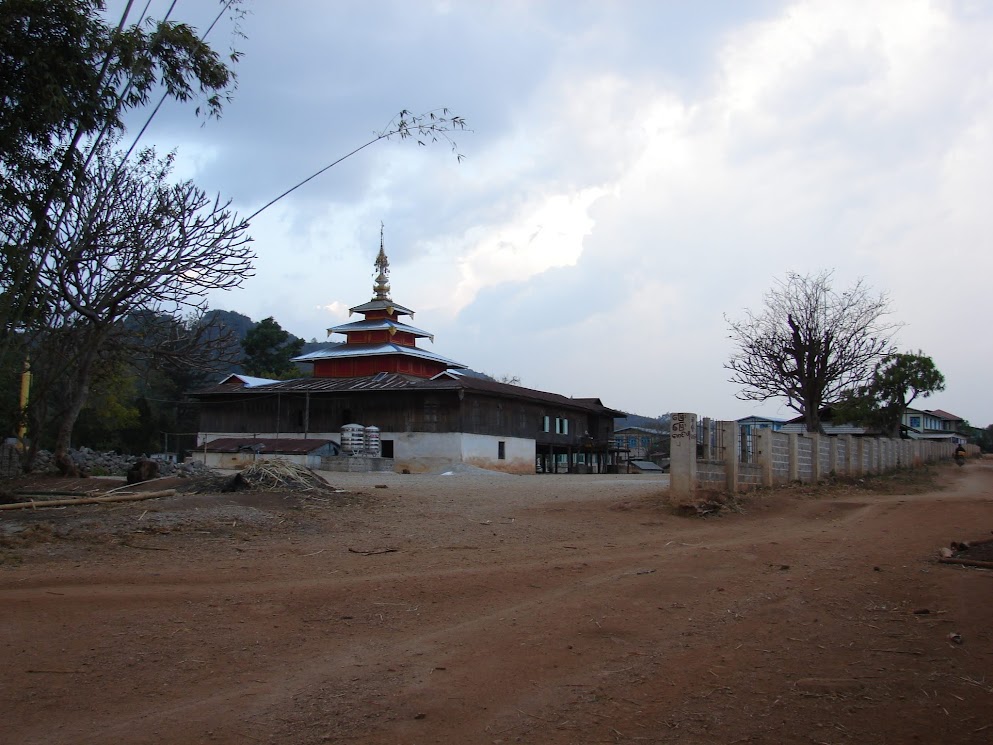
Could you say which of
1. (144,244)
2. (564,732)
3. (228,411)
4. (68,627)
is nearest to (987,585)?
(564,732)

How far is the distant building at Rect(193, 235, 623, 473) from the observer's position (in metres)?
38.1

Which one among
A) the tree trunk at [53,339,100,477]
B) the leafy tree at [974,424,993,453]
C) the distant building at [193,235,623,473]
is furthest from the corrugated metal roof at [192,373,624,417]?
the leafy tree at [974,424,993,453]

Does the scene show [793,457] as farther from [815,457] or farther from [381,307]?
[381,307]

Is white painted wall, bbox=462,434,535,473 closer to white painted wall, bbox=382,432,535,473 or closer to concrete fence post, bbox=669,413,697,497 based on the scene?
white painted wall, bbox=382,432,535,473

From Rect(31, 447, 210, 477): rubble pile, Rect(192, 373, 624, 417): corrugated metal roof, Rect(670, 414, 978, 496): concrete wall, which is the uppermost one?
Rect(192, 373, 624, 417): corrugated metal roof

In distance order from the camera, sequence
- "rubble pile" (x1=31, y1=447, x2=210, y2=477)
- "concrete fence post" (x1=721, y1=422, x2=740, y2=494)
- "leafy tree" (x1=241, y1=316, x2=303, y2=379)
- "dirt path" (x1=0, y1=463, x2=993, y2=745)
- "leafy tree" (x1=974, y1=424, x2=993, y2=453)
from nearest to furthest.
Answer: "dirt path" (x1=0, y1=463, x2=993, y2=745), "concrete fence post" (x1=721, y1=422, x2=740, y2=494), "rubble pile" (x1=31, y1=447, x2=210, y2=477), "leafy tree" (x1=241, y1=316, x2=303, y2=379), "leafy tree" (x1=974, y1=424, x2=993, y2=453)

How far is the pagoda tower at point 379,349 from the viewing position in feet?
144

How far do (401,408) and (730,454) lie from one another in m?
25.5

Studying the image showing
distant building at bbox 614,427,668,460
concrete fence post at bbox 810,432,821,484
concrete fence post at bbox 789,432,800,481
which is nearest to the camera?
concrete fence post at bbox 789,432,800,481

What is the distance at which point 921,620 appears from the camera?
21.0ft

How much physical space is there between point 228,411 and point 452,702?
135ft

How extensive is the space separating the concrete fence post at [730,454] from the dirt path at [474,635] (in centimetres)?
390

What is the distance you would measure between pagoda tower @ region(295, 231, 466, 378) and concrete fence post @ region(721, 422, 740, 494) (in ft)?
97.2

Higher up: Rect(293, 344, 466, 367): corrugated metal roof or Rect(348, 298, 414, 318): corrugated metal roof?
Rect(348, 298, 414, 318): corrugated metal roof
